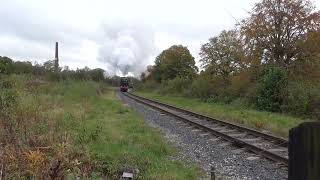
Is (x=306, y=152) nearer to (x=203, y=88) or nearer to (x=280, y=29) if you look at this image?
(x=280, y=29)

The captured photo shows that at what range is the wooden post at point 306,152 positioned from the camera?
7.13 feet

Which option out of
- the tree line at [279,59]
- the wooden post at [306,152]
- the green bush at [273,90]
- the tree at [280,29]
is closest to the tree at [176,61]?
the tree line at [279,59]

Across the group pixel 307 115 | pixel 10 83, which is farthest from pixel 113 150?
pixel 307 115

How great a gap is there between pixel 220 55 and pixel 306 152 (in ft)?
178

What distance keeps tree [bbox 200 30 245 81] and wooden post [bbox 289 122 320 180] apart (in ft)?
154

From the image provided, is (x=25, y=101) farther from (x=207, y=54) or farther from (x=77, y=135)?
(x=207, y=54)

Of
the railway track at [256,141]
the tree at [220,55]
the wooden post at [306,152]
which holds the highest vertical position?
the tree at [220,55]

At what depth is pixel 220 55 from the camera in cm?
5600

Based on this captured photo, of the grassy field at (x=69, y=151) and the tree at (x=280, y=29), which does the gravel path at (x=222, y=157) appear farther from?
the tree at (x=280, y=29)

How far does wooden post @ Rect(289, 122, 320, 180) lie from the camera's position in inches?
85.6

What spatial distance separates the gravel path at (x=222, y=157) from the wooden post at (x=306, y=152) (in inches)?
278

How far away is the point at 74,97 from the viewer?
32.0 metres

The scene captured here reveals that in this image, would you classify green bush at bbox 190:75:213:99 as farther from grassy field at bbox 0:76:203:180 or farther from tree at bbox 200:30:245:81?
grassy field at bbox 0:76:203:180

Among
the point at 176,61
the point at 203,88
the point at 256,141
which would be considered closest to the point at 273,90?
the point at 256,141
